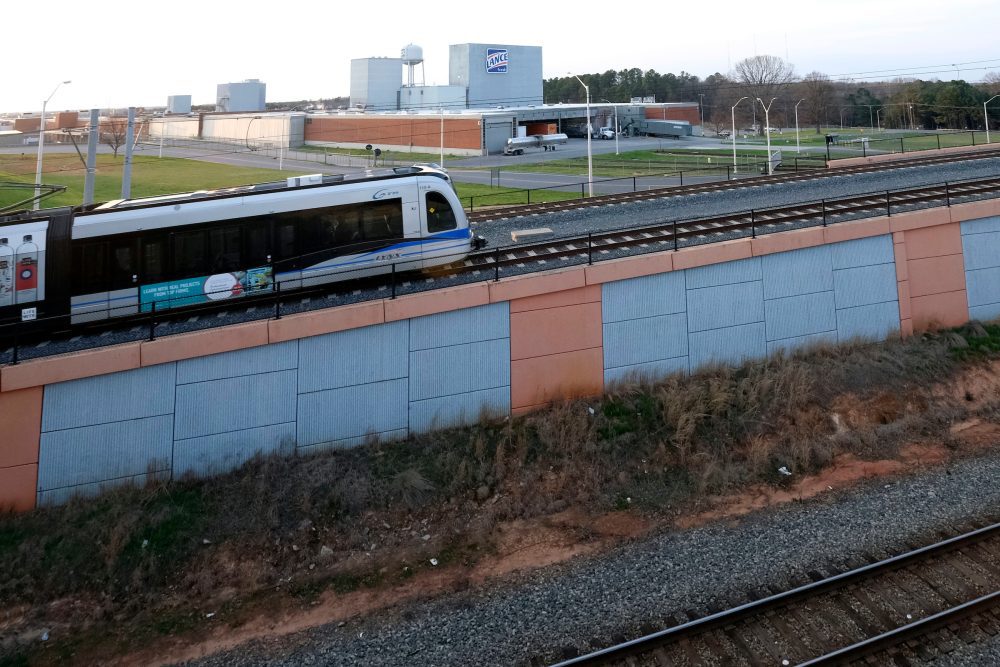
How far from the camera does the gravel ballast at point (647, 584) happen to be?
7742mm

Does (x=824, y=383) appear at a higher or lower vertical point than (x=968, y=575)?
higher

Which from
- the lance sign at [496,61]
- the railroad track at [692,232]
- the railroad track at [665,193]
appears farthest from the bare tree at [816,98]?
the railroad track at [692,232]

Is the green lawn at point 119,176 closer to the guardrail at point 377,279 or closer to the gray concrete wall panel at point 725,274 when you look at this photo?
the guardrail at point 377,279

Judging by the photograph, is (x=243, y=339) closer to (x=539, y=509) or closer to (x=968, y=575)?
(x=539, y=509)

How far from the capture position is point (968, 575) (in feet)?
27.7

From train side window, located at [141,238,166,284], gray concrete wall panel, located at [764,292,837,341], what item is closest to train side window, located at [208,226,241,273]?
train side window, located at [141,238,166,284]

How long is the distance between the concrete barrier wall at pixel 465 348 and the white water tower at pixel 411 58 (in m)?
82.5

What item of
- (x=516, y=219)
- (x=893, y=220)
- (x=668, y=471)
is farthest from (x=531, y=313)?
(x=516, y=219)

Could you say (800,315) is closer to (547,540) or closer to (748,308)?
(748,308)

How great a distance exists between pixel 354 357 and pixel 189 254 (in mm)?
4247

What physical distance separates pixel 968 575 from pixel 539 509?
5625 millimetres

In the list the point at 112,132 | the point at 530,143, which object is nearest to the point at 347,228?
the point at 530,143

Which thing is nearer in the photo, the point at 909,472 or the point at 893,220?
the point at 909,472

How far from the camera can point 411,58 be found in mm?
88312
